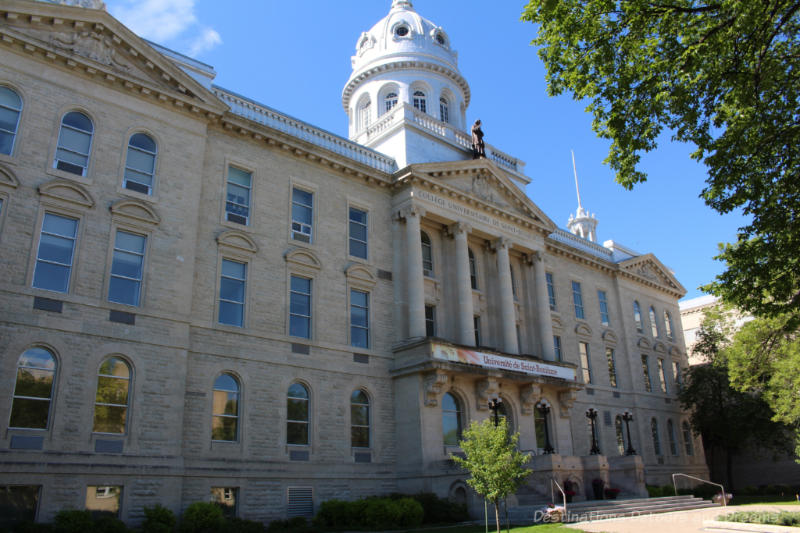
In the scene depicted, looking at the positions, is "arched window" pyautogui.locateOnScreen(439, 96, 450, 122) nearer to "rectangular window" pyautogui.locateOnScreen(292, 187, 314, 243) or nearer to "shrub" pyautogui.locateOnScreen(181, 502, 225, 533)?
"rectangular window" pyautogui.locateOnScreen(292, 187, 314, 243)

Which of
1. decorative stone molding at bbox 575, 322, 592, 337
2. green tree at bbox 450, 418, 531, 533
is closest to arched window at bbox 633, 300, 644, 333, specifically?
decorative stone molding at bbox 575, 322, 592, 337

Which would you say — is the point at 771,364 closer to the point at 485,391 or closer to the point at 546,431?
the point at 546,431

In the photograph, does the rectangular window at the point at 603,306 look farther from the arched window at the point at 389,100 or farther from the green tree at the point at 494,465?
the green tree at the point at 494,465

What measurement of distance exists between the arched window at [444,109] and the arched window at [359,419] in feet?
78.0

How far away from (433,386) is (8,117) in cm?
1922

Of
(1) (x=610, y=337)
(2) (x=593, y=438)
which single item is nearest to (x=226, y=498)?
(2) (x=593, y=438)

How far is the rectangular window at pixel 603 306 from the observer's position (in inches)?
1825

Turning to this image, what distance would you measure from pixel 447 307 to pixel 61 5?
70.1 feet

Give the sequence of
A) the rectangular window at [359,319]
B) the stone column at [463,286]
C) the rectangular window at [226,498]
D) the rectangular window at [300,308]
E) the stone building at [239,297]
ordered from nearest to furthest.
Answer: the stone building at [239,297] → the rectangular window at [226,498] → the rectangular window at [300,308] → the rectangular window at [359,319] → the stone column at [463,286]

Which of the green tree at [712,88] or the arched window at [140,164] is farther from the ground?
the arched window at [140,164]

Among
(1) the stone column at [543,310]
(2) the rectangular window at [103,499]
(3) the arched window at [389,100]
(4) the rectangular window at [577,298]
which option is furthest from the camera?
(3) the arched window at [389,100]

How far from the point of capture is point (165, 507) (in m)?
21.2

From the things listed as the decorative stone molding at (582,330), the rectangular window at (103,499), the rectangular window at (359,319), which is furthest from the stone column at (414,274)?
the decorative stone molding at (582,330)

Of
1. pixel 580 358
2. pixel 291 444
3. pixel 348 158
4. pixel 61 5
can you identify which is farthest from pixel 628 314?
pixel 61 5
